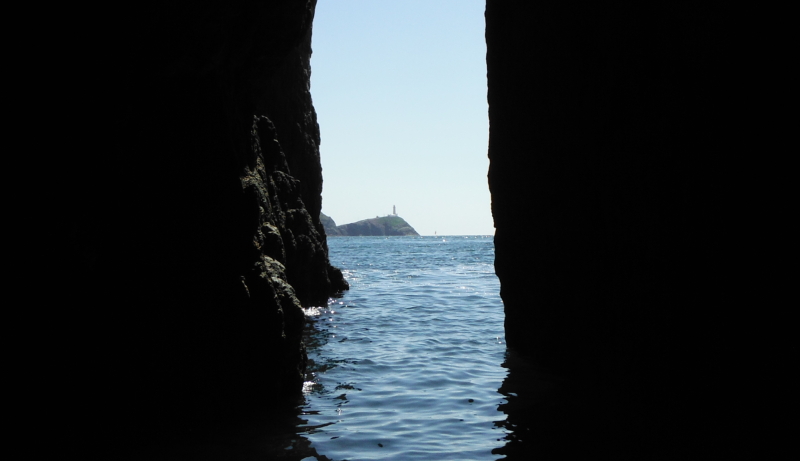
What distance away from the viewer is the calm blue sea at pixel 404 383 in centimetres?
707

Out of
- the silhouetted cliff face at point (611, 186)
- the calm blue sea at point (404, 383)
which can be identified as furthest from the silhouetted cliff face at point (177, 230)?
the silhouetted cliff face at point (611, 186)

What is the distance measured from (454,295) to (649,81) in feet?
58.9

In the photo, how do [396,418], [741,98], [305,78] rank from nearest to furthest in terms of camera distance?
[741,98] → [396,418] → [305,78]

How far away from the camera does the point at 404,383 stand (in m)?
9.88

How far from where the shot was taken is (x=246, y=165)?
8.59m

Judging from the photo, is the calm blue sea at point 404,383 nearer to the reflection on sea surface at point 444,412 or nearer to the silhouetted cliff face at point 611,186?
the reflection on sea surface at point 444,412

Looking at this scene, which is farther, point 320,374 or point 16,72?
point 320,374

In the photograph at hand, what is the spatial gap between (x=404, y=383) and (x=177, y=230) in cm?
432

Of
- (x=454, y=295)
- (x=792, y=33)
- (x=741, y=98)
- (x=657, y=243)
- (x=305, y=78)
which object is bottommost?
(x=454, y=295)

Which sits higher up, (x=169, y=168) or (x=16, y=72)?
(x=16, y=72)

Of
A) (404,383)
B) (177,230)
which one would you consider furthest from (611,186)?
(177,230)

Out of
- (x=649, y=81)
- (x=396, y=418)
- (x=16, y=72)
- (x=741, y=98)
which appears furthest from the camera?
(x=396, y=418)

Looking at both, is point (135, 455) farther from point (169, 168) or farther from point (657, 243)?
point (657, 243)

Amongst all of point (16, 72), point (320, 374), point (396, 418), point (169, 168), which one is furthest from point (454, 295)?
point (16, 72)
